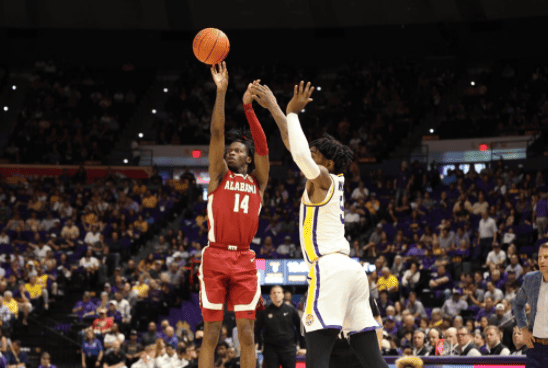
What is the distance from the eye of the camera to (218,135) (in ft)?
18.4

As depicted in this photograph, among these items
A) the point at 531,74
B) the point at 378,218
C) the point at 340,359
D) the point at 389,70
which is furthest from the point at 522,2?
the point at 340,359

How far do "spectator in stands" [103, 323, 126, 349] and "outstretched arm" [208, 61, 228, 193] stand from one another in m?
8.58

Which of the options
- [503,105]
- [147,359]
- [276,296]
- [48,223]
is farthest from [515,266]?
[48,223]

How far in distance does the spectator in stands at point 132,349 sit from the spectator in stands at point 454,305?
18.7 feet

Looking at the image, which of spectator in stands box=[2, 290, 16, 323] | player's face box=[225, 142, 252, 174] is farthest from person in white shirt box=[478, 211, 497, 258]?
player's face box=[225, 142, 252, 174]

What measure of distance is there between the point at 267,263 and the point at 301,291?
1089mm

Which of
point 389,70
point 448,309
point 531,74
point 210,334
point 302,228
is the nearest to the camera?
point 302,228

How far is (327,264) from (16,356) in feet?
33.8

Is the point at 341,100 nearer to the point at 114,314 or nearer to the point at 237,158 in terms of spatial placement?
the point at 114,314

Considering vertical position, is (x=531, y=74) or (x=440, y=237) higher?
(x=531, y=74)

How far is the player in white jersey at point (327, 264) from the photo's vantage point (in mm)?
4758

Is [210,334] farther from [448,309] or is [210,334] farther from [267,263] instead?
[267,263]

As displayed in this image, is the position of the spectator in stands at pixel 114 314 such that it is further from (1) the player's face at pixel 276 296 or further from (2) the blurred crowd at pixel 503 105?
(2) the blurred crowd at pixel 503 105

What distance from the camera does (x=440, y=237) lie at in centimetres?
1565
